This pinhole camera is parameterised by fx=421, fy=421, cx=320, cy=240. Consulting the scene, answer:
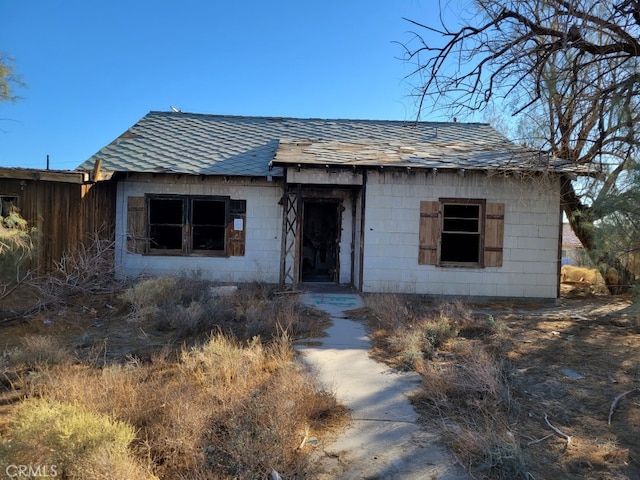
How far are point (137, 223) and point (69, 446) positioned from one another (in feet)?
30.8

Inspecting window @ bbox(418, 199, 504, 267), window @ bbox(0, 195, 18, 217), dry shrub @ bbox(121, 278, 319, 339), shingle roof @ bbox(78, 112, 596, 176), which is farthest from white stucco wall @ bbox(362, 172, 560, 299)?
window @ bbox(0, 195, 18, 217)

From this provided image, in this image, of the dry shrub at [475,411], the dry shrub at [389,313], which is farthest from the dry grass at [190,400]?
the dry shrub at [389,313]

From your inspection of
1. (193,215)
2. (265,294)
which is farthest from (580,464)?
(193,215)

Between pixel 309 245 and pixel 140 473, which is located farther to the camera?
pixel 309 245

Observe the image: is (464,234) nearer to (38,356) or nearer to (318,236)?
(318,236)

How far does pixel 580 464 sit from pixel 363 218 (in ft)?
25.4

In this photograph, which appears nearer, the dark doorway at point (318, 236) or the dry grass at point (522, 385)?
the dry grass at point (522, 385)

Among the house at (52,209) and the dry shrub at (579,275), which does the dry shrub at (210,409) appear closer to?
the house at (52,209)

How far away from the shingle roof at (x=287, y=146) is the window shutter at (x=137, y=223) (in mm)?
931

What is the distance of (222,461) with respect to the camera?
9.44ft

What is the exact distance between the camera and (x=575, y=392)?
457cm

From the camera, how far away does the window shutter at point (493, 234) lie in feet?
34.4

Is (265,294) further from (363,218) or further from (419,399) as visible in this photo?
(419,399)

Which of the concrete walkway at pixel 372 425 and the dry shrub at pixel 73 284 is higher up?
the dry shrub at pixel 73 284
